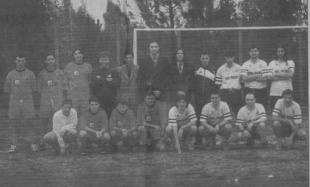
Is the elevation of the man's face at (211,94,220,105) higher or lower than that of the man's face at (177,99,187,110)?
higher

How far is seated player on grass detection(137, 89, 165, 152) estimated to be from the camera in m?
3.97

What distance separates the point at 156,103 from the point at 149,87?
92 millimetres

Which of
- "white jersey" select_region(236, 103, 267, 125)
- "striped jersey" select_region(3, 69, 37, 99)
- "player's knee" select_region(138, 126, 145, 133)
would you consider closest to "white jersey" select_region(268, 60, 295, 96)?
"white jersey" select_region(236, 103, 267, 125)

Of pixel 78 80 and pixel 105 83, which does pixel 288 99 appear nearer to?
pixel 105 83

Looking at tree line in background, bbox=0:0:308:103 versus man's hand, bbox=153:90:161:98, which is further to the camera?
man's hand, bbox=153:90:161:98

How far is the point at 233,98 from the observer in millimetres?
3977

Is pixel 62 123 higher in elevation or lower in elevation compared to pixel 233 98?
lower

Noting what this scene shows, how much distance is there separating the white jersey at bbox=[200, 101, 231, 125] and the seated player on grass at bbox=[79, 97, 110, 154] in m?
0.52

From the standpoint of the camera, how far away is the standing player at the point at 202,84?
398 centimetres

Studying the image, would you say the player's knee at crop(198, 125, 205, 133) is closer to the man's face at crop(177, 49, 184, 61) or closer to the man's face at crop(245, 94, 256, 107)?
the man's face at crop(245, 94, 256, 107)

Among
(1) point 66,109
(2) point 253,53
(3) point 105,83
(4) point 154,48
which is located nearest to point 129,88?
(3) point 105,83

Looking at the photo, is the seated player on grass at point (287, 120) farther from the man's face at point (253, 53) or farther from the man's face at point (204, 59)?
the man's face at point (204, 59)

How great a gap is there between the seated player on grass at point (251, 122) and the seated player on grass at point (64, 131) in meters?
0.86

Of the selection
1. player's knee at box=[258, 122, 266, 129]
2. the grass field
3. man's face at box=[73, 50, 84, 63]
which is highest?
man's face at box=[73, 50, 84, 63]
